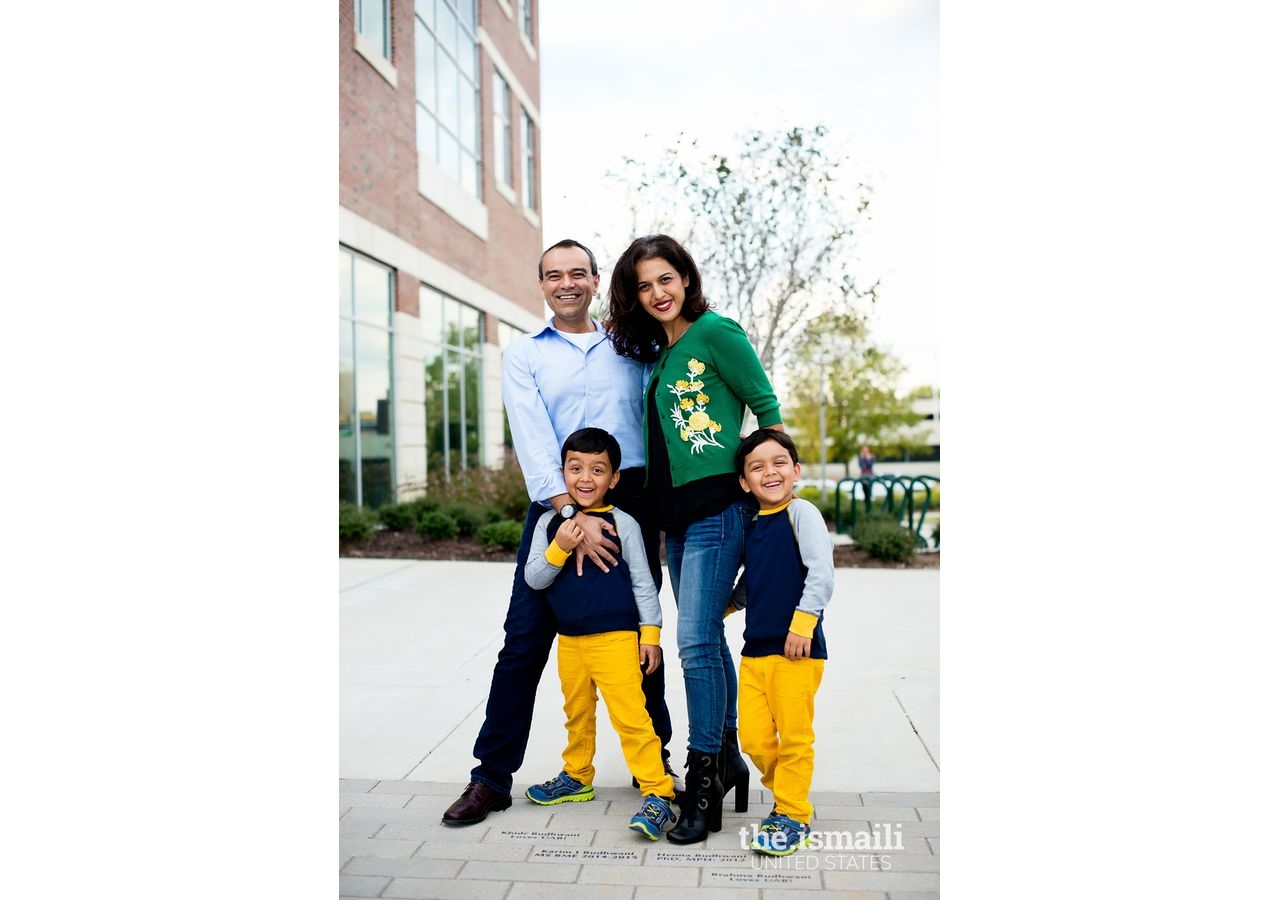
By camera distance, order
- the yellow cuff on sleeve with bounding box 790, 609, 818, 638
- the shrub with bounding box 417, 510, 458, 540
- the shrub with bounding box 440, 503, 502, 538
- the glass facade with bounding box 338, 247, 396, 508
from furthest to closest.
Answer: the glass facade with bounding box 338, 247, 396, 508 → the shrub with bounding box 440, 503, 502, 538 → the shrub with bounding box 417, 510, 458, 540 → the yellow cuff on sleeve with bounding box 790, 609, 818, 638

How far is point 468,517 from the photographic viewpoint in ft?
37.8

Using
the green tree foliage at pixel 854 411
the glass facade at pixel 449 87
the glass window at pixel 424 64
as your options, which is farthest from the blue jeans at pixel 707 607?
the green tree foliage at pixel 854 411

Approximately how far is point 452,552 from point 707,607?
25.3 feet

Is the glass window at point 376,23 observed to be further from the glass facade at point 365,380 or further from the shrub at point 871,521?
the shrub at point 871,521

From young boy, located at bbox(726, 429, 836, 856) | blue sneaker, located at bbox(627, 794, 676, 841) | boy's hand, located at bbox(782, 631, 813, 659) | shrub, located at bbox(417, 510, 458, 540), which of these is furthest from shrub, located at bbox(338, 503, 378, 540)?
boy's hand, located at bbox(782, 631, 813, 659)

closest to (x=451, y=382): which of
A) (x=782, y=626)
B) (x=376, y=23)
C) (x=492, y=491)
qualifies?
(x=492, y=491)

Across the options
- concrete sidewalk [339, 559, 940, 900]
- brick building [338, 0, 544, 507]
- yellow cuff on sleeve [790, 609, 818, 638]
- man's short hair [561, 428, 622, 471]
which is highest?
brick building [338, 0, 544, 507]

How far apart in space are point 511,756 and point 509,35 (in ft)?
59.7

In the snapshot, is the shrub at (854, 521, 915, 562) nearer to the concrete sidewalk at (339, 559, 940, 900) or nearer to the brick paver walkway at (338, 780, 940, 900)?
the concrete sidewalk at (339, 559, 940, 900)

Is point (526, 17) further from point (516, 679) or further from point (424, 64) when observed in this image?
point (516, 679)

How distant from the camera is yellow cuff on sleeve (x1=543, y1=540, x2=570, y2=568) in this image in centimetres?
337
